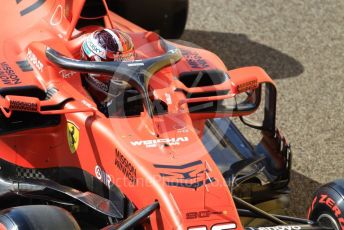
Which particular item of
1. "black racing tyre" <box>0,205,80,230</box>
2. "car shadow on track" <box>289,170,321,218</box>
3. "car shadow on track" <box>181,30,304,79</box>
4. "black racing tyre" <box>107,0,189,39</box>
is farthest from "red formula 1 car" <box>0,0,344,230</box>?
"car shadow on track" <box>181,30,304,79</box>

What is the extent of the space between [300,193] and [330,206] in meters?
1.29

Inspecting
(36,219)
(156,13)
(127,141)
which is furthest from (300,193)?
(36,219)

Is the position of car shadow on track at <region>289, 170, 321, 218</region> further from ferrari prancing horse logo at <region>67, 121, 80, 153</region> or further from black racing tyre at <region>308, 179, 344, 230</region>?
ferrari prancing horse logo at <region>67, 121, 80, 153</region>

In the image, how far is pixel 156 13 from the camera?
7293mm

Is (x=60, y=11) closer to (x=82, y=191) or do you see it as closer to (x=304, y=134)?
(x=82, y=191)

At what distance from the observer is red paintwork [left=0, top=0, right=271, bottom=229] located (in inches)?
165

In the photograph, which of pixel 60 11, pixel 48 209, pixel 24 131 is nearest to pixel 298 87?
pixel 60 11

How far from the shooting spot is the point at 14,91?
191 inches

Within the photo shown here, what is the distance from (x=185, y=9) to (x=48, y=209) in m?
3.78

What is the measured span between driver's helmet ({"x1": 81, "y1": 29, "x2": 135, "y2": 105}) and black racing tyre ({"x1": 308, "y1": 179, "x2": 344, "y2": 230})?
127cm

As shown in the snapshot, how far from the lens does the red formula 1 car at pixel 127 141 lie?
4.22m

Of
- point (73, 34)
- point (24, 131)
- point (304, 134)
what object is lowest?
point (304, 134)

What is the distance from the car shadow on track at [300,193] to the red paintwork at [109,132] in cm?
96

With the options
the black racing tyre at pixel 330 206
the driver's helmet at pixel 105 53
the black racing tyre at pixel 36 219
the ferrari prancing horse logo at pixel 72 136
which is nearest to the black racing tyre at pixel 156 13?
the driver's helmet at pixel 105 53
